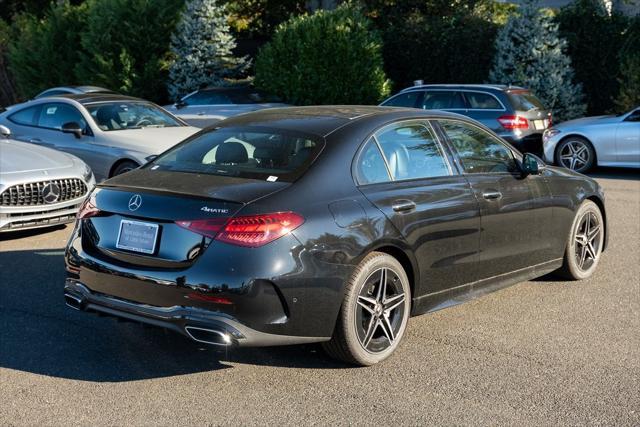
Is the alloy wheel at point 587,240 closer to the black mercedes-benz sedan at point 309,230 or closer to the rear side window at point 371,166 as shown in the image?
the black mercedes-benz sedan at point 309,230

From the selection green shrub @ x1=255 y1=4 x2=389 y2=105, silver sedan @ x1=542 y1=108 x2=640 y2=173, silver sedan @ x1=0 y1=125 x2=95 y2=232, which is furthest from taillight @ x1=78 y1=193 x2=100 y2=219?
green shrub @ x1=255 y1=4 x2=389 y2=105

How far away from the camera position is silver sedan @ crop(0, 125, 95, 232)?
8828 millimetres

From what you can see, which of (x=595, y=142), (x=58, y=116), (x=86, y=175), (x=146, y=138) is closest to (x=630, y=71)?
(x=595, y=142)

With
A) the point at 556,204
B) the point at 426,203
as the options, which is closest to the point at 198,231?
the point at 426,203

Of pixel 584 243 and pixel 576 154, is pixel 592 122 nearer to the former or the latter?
pixel 576 154

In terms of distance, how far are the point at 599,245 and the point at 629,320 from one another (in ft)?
4.73

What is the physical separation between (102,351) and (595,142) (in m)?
11.2

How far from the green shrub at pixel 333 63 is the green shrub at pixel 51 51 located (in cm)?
773

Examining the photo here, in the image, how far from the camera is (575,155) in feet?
49.1

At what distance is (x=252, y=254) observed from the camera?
15.3 feet

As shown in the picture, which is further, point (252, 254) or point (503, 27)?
point (503, 27)

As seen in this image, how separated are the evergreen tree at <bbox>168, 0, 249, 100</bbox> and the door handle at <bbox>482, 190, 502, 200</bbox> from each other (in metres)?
18.2

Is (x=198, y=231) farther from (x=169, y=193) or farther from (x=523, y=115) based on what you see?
(x=523, y=115)

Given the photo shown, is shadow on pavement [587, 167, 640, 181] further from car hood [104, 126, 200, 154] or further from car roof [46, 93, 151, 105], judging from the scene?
car roof [46, 93, 151, 105]
